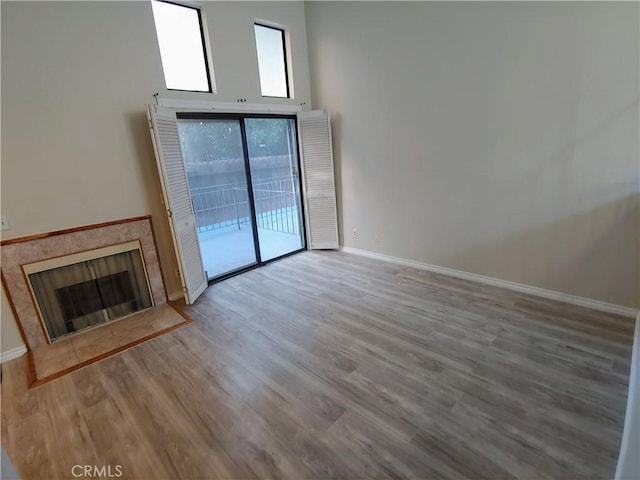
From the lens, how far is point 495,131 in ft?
10.4

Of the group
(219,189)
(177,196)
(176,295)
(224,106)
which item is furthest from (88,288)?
(224,106)

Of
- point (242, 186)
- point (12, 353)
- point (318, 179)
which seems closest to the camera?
point (12, 353)

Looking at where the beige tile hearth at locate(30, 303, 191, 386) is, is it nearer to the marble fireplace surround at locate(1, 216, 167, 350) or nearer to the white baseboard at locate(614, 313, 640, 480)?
the marble fireplace surround at locate(1, 216, 167, 350)

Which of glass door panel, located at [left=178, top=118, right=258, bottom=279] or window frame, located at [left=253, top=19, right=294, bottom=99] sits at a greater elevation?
window frame, located at [left=253, top=19, right=294, bottom=99]

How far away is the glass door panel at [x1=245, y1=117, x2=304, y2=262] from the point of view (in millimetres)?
4387

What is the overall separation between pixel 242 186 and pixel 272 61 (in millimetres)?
1816

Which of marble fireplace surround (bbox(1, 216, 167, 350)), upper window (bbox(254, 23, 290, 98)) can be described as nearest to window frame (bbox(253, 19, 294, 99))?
upper window (bbox(254, 23, 290, 98))

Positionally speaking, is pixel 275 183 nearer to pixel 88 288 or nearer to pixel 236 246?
pixel 236 246

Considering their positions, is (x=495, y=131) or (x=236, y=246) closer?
(x=495, y=131)

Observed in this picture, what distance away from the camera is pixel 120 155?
3.10 meters

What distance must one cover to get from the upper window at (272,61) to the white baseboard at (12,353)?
12.5 ft

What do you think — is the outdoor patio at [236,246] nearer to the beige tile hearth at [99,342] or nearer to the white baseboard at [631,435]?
the beige tile hearth at [99,342]

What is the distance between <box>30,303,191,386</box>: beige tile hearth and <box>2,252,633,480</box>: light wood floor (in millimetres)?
143

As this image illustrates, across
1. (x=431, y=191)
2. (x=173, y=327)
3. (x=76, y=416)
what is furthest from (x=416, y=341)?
(x=76, y=416)
